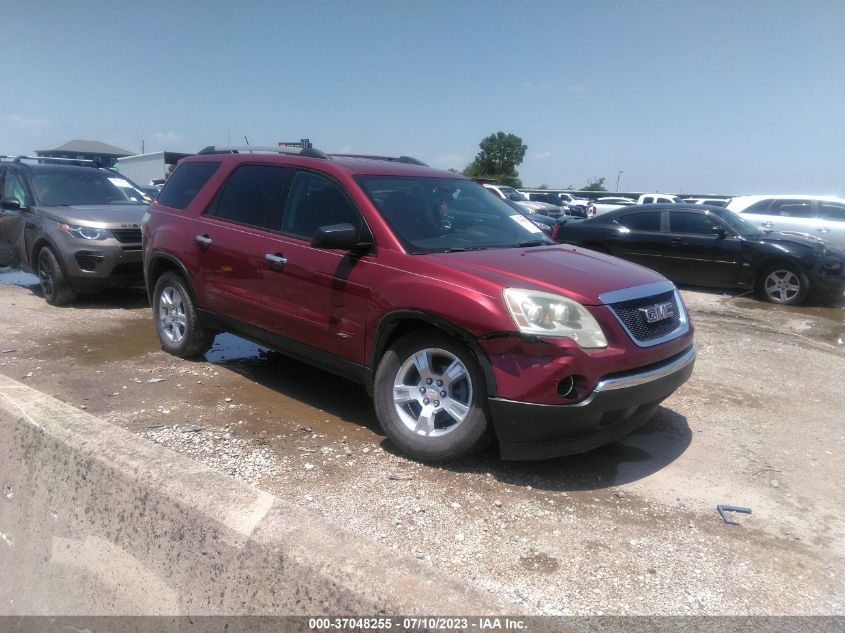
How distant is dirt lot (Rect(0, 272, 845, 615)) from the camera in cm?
291

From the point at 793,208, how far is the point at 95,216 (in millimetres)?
12763

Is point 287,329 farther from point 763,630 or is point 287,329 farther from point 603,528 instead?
point 763,630

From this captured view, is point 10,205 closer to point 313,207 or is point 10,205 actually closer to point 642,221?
point 313,207

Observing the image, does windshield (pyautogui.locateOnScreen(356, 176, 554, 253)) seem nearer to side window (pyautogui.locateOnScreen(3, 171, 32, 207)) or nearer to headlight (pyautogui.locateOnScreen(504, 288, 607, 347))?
headlight (pyautogui.locateOnScreen(504, 288, 607, 347))

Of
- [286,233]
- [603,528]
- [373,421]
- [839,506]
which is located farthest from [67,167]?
[839,506]

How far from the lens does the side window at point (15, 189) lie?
8562 mm

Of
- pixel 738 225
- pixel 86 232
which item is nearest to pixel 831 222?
pixel 738 225

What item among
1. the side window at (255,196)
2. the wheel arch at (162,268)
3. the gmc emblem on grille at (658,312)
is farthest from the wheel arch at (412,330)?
the wheel arch at (162,268)

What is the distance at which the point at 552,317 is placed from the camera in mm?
3555

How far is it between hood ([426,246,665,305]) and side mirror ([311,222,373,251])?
49 cm

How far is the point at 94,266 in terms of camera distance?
7789 millimetres

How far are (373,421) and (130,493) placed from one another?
1911 millimetres

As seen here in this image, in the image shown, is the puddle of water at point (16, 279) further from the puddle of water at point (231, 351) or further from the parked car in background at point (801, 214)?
the parked car in background at point (801, 214)

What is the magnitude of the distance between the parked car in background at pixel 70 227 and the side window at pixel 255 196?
3.12m
